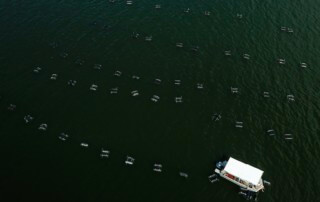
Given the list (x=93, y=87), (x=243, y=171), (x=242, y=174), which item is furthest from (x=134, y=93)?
(x=242, y=174)

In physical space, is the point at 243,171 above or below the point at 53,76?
below

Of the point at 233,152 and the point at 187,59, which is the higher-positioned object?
the point at 187,59

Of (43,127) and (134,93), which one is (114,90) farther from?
(43,127)

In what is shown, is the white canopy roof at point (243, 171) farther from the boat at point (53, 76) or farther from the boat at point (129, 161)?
the boat at point (53, 76)

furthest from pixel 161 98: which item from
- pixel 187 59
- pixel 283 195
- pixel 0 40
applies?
pixel 0 40

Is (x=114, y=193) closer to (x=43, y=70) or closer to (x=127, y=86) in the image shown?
(x=127, y=86)

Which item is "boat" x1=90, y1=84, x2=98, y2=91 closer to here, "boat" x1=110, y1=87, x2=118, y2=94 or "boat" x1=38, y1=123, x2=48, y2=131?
"boat" x1=110, y1=87, x2=118, y2=94
